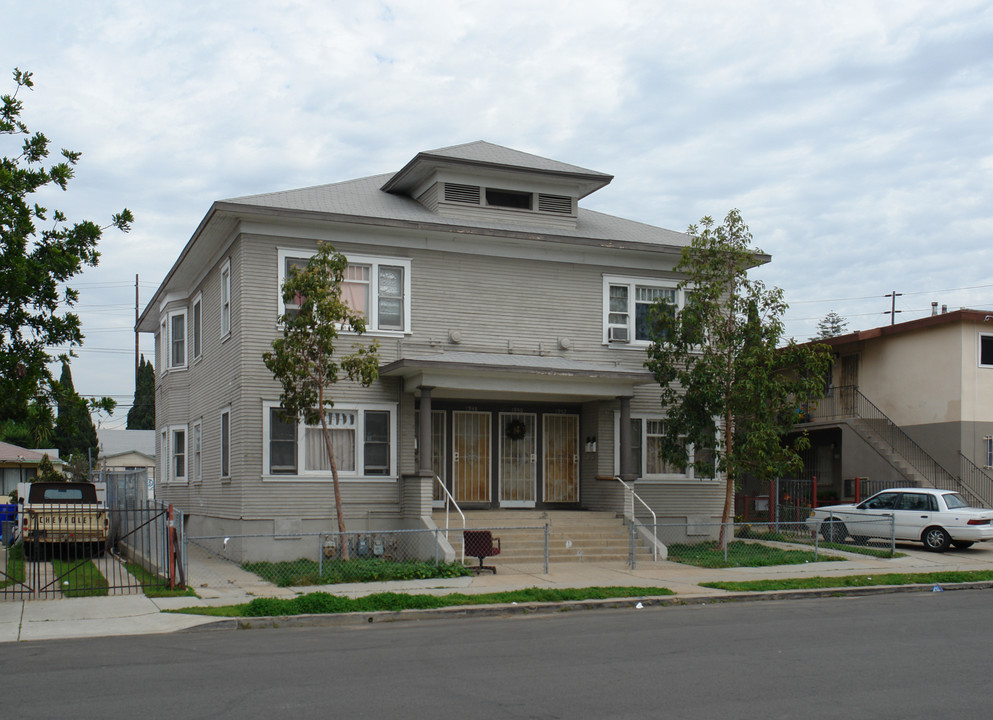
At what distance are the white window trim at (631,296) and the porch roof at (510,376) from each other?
41.6 inches

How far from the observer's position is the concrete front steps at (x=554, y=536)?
1970 cm

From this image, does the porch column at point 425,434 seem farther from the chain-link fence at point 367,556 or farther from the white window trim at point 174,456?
the white window trim at point 174,456

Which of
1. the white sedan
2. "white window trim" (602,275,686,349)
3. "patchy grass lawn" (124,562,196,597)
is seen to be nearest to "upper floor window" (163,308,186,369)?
"patchy grass lawn" (124,562,196,597)

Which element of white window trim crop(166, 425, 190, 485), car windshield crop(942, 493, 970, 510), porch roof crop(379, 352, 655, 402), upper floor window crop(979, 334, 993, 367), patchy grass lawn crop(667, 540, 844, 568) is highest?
upper floor window crop(979, 334, 993, 367)

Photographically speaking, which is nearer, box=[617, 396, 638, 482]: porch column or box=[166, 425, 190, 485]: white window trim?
box=[617, 396, 638, 482]: porch column

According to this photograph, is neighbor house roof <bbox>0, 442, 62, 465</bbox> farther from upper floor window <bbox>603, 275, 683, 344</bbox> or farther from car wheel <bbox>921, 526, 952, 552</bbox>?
car wheel <bbox>921, 526, 952, 552</bbox>

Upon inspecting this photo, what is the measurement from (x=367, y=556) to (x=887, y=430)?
56.6ft

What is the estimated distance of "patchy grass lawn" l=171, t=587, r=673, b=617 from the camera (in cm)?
1316

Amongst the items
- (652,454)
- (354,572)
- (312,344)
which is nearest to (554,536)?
(652,454)

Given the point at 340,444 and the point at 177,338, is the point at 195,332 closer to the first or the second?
the point at 177,338

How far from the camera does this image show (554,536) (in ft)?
67.1

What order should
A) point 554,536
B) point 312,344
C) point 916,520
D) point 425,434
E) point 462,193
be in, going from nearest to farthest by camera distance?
1. point 312,344
2. point 425,434
3. point 554,536
4. point 916,520
5. point 462,193

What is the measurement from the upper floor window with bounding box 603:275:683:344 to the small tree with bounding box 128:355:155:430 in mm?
53734

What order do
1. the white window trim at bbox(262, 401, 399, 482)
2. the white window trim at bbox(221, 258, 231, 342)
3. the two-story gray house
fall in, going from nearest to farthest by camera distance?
the white window trim at bbox(262, 401, 399, 482), the two-story gray house, the white window trim at bbox(221, 258, 231, 342)
